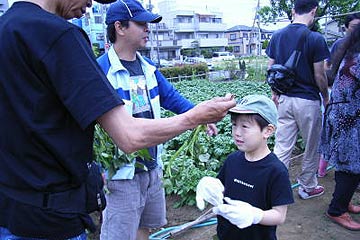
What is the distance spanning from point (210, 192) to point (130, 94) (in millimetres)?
955

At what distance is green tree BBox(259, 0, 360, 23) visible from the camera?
81.4ft

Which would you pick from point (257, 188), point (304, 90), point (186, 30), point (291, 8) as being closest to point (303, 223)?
point (304, 90)

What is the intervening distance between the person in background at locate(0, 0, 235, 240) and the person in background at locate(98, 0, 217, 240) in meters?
0.96

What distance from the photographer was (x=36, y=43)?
123cm

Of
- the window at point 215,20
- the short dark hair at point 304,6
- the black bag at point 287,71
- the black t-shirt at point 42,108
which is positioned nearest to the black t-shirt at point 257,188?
the black t-shirt at point 42,108

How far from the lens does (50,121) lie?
1.31m

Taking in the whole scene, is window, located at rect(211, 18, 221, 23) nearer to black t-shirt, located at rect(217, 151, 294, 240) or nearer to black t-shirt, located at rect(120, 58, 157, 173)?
black t-shirt, located at rect(120, 58, 157, 173)

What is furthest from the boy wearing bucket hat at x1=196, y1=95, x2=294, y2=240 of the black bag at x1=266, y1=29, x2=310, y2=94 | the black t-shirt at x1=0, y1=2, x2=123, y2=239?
the black bag at x1=266, y1=29, x2=310, y2=94

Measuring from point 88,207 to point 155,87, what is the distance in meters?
1.32

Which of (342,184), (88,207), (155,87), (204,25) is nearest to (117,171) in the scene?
(155,87)

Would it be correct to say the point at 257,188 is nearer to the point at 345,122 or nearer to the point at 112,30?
the point at 112,30

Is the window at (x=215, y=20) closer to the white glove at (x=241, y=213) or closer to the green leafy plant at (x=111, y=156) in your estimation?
the green leafy plant at (x=111, y=156)

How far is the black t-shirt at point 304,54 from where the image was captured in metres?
3.68

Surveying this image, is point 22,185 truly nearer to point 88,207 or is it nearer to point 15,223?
point 15,223
